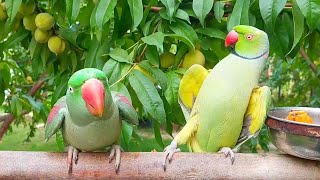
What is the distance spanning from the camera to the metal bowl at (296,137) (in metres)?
0.62

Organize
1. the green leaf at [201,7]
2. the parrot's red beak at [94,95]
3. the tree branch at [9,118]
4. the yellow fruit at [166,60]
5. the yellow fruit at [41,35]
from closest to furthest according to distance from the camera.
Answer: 1. the parrot's red beak at [94,95]
2. the green leaf at [201,7]
3. the yellow fruit at [166,60]
4. the yellow fruit at [41,35]
5. the tree branch at [9,118]

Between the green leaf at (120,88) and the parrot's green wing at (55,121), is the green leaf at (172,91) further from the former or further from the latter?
the parrot's green wing at (55,121)

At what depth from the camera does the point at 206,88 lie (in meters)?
0.74

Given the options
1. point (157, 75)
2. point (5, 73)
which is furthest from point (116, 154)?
point (5, 73)

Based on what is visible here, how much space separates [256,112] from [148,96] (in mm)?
194

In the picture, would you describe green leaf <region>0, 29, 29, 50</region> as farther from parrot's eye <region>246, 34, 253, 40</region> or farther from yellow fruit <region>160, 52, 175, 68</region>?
parrot's eye <region>246, 34, 253, 40</region>

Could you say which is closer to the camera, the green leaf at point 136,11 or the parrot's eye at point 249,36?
the parrot's eye at point 249,36

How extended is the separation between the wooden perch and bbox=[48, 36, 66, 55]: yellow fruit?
1.19 ft

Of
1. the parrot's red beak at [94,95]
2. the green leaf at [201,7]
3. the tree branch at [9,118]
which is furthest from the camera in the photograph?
the tree branch at [9,118]

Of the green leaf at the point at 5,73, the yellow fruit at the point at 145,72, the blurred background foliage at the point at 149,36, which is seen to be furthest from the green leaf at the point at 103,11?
the green leaf at the point at 5,73

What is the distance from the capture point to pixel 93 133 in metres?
0.70

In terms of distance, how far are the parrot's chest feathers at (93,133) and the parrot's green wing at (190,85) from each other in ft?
0.46

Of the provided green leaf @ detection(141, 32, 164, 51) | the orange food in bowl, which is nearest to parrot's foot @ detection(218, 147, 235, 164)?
the orange food in bowl

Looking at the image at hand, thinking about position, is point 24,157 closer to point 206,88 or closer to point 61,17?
point 206,88
